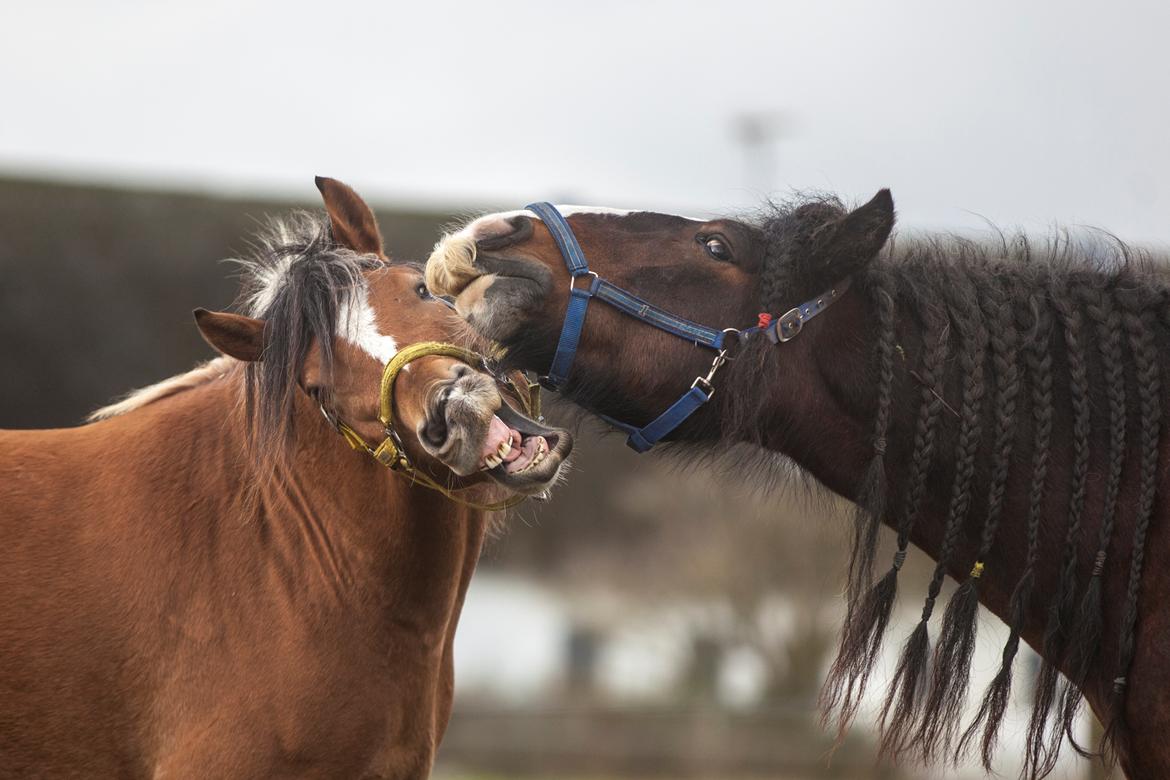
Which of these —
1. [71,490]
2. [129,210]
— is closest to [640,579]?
[129,210]

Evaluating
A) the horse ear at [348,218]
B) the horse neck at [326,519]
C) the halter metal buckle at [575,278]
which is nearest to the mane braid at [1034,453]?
the halter metal buckle at [575,278]

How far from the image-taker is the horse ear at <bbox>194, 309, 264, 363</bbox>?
3.96 metres

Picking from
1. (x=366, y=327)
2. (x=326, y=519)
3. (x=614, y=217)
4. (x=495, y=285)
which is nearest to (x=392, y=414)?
(x=366, y=327)

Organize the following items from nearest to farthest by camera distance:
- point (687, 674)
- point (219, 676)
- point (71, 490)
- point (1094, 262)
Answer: point (1094, 262), point (219, 676), point (71, 490), point (687, 674)

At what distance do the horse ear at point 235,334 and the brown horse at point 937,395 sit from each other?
43.0 inches

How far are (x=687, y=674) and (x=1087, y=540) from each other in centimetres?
907

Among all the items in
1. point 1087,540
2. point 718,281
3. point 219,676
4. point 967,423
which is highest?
point 718,281

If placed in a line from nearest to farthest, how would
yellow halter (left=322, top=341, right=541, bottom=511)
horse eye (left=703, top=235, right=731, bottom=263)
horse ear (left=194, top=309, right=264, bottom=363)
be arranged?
horse eye (left=703, top=235, right=731, bottom=263), yellow halter (left=322, top=341, right=541, bottom=511), horse ear (left=194, top=309, right=264, bottom=363)

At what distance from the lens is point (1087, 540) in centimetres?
313

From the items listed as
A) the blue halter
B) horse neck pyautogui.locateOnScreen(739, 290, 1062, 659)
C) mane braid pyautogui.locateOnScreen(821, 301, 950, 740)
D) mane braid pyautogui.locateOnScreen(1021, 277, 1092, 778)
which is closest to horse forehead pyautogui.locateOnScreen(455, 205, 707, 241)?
the blue halter

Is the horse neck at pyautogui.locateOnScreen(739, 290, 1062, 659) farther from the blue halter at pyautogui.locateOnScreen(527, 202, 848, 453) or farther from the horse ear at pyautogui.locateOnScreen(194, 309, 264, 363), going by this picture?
the horse ear at pyautogui.locateOnScreen(194, 309, 264, 363)

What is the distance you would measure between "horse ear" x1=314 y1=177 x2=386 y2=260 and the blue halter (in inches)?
54.5

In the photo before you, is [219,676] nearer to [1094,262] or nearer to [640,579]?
Result: [1094,262]

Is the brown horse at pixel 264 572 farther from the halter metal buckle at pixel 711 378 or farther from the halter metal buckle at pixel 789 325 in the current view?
the halter metal buckle at pixel 789 325
